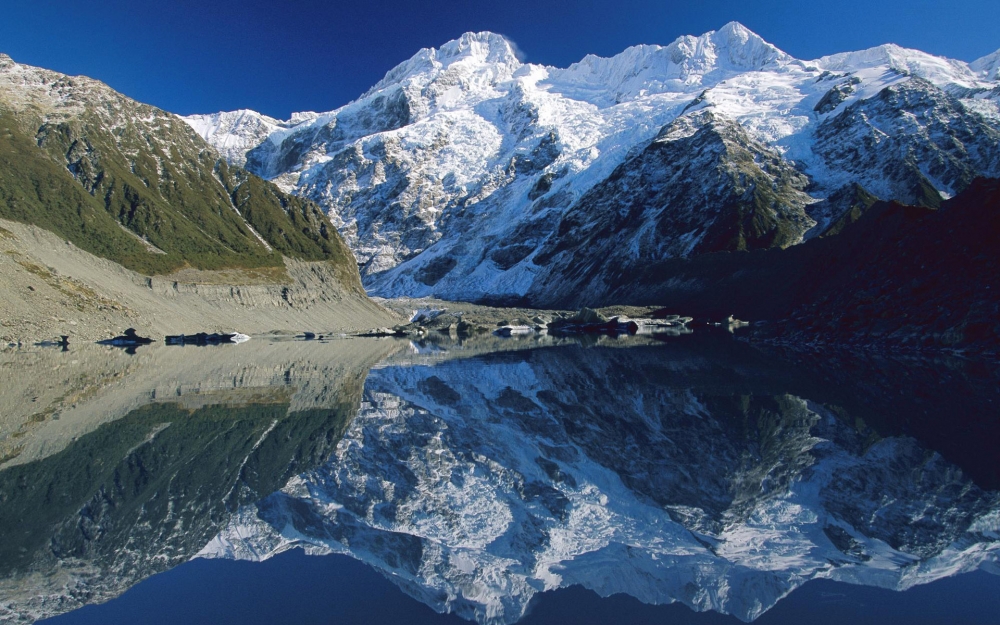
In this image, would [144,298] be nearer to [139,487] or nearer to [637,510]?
[139,487]

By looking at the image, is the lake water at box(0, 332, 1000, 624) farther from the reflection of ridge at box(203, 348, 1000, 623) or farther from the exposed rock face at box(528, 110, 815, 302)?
the exposed rock face at box(528, 110, 815, 302)

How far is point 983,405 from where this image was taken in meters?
17.9

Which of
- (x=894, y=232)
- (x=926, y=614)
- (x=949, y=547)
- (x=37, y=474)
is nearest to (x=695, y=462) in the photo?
(x=949, y=547)

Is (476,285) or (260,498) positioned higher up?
(476,285)

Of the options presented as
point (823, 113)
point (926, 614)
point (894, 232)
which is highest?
point (823, 113)

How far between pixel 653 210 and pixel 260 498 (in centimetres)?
15555

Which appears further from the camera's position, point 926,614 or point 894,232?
point 894,232

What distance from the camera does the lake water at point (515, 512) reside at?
753 centimetres

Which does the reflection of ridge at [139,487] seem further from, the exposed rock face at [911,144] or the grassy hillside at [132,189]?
the exposed rock face at [911,144]

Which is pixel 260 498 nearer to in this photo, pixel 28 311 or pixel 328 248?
pixel 28 311

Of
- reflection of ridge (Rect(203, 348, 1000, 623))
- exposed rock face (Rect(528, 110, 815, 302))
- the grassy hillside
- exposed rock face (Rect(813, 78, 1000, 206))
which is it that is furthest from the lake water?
exposed rock face (Rect(813, 78, 1000, 206))

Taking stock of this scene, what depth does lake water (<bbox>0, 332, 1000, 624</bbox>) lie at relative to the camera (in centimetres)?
753

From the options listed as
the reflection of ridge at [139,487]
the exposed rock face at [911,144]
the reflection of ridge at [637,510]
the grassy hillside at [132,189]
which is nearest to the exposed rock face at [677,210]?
the exposed rock face at [911,144]

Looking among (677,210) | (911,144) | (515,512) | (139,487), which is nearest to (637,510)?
(515,512)
